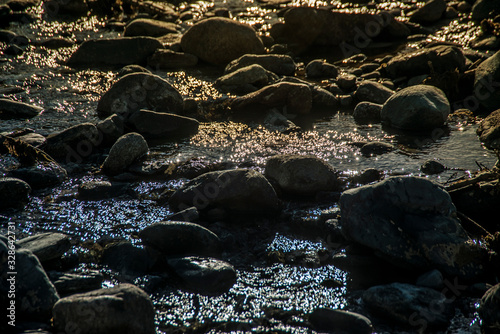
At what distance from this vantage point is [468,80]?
26.7 feet

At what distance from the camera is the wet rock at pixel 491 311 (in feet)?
10.7

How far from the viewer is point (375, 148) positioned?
6.34m

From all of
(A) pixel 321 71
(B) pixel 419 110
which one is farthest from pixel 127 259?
(A) pixel 321 71

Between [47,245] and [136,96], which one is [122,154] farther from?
[47,245]

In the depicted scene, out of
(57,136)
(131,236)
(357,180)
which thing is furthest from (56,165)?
(357,180)

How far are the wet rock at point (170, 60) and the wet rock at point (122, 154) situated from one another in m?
4.18

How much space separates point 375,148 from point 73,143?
3.77m

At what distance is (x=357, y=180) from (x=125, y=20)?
393 inches

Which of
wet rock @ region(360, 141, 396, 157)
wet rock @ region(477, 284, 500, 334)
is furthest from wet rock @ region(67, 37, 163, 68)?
wet rock @ region(477, 284, 500, 334)

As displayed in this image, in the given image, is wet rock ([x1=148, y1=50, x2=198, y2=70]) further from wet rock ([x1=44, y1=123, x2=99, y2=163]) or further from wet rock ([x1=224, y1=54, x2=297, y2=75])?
wet rock ([x1=44, y1=123, x2=99, y2=163])

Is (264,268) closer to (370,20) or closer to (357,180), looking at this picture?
(357,180)

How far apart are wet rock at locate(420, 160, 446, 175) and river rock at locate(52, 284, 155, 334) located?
3.68 metres

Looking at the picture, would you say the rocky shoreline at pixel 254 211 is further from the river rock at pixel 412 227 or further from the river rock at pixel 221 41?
the river rock at pixel 221 41

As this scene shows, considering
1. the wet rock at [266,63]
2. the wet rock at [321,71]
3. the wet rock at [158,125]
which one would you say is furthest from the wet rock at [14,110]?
the wet rock at [321,71]
